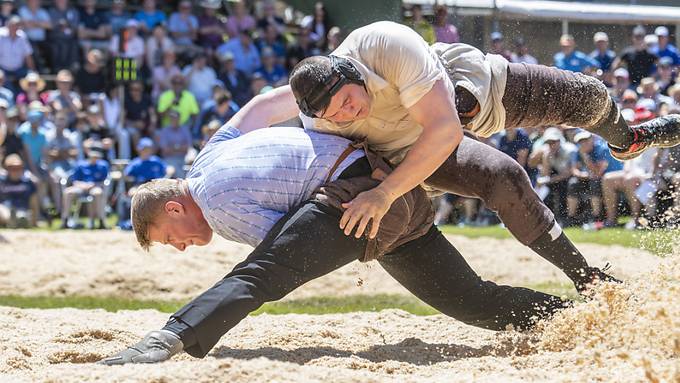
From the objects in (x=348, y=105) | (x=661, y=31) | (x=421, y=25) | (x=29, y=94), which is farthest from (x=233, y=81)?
(x=348, y=105)

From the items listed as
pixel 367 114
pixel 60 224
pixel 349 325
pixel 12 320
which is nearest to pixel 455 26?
pixel 349 325

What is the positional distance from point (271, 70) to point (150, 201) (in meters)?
11.6

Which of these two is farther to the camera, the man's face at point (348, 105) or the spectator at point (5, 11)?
the spectator at point (5, 11)

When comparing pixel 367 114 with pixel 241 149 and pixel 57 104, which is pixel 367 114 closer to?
pixel 241 149

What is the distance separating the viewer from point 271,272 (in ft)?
12.8

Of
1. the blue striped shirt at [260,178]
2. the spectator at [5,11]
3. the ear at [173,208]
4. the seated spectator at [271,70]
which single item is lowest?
the seated spectator at [271,70]

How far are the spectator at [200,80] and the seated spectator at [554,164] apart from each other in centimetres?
549

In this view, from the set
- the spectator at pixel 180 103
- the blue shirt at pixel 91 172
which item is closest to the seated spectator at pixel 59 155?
the blue shirt at pixel 91 172

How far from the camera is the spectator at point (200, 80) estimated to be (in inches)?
594

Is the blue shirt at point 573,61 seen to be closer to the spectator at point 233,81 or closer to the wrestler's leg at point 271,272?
the spectator at point 233,81

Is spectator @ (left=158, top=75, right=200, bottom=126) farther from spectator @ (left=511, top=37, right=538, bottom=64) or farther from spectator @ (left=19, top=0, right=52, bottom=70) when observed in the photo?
spectator @ (left=511, top=37, right=538, bottom=64)

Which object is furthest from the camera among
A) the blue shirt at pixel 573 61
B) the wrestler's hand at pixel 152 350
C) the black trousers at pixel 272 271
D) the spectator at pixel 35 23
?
the spectator at pixel 35 23

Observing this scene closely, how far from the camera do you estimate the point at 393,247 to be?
4.47 metres

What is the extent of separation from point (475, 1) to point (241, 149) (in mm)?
3676
